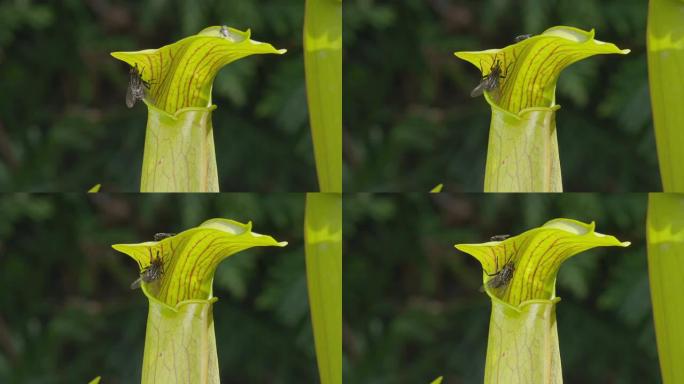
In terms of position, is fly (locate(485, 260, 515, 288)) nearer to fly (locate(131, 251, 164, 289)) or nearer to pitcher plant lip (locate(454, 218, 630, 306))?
pitcher plant lip (locate(454, 218, 630, 306))

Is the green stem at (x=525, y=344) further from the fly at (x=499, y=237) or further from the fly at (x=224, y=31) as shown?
the fly at (x=224, y=31)

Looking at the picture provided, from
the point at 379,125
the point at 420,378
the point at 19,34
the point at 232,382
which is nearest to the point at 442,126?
the point at 379,125

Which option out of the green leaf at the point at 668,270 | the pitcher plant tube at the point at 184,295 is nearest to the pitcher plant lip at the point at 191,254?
the pitcher plant tube at the point at 184,295

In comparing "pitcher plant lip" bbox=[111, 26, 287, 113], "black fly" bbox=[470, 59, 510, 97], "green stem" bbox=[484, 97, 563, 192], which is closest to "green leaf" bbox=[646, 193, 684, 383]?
"green stem" bbox=[484, 97, 563, 192]

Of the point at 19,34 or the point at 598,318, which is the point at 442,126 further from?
the point at 19,34

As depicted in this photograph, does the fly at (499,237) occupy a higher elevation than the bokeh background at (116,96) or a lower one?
lower
